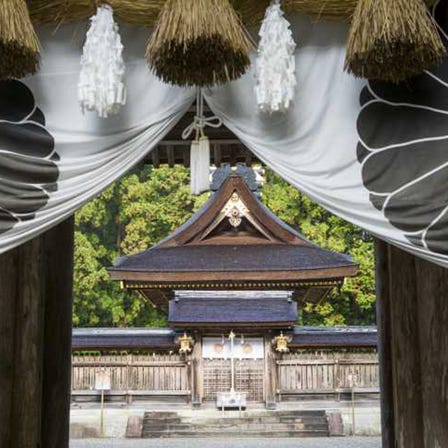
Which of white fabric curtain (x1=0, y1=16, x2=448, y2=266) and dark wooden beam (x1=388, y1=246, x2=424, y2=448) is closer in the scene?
white fabric curtain (x1=0, y1=16, x2=448, y2=266)

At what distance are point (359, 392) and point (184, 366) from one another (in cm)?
377

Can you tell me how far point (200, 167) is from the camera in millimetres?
2424

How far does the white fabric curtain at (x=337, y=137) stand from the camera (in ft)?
7.14

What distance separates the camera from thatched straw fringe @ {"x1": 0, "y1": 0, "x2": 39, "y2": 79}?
195 cm

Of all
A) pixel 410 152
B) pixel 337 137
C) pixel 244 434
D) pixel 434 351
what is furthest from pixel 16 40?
pixel 244 434

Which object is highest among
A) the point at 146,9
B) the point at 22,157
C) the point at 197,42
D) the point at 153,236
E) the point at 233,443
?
the point at 153,236

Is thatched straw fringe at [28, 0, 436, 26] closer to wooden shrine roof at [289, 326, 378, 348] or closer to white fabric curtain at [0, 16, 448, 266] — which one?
white fabric curtain at [0, 16, 448, 266]

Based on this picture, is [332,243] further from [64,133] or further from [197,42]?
[197,42]

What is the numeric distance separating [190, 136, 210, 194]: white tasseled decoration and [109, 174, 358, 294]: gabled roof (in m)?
10.7

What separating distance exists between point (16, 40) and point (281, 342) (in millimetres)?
13357

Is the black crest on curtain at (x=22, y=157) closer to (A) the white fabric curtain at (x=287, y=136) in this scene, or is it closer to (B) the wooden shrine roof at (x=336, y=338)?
(A) the white fabric curtain at (x=287, y=136)

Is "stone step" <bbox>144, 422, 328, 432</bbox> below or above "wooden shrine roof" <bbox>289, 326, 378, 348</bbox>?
below

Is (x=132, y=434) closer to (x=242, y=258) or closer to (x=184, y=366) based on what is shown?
(x=184, y=366)

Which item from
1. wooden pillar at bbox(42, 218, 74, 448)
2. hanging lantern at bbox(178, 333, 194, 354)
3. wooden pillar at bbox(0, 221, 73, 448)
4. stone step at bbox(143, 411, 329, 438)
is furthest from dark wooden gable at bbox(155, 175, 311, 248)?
wooden pillar at bbox(0, 221, 73, 448)
